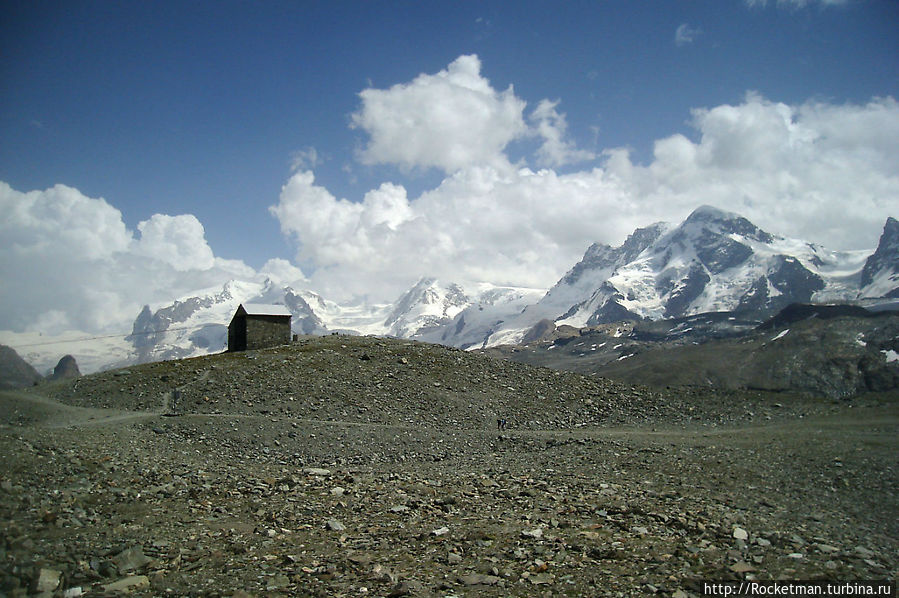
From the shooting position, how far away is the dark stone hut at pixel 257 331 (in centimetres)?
4947

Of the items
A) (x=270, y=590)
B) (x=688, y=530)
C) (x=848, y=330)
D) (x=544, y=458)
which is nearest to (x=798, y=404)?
(x=544, y=458)

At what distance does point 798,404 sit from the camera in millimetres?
36031

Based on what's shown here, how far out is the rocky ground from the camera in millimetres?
12758

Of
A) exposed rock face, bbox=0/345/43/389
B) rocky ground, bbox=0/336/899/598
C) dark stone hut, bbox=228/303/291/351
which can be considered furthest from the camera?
dark stone hut, bbox=228/303/291/351

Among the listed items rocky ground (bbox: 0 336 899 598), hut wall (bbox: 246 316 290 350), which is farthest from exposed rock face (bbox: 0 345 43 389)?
hut wall (bbox: 246 316 290 350)

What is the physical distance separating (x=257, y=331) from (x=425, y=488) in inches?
1324

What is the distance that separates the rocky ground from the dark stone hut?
1121 cm

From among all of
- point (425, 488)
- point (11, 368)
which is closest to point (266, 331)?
point (11, 368)

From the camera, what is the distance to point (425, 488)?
A: 20.6m

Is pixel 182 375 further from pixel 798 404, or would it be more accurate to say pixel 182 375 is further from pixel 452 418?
pixel 798 404

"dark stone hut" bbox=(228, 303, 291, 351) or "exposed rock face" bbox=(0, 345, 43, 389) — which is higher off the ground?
"dark stone hut" bbox=(228, 303, 291, 351)

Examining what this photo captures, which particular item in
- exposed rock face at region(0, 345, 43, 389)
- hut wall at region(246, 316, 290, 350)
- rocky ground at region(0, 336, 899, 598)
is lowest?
rocky ground at region(0, 336, 899, 598)

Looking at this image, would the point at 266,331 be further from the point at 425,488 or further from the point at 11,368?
the point at 425,488

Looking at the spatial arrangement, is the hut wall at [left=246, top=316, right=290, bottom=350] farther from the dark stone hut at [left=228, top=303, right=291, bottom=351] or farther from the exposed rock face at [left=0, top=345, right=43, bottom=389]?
the exposed rock face at [left=0, top=345, right=43, bottom=389]
